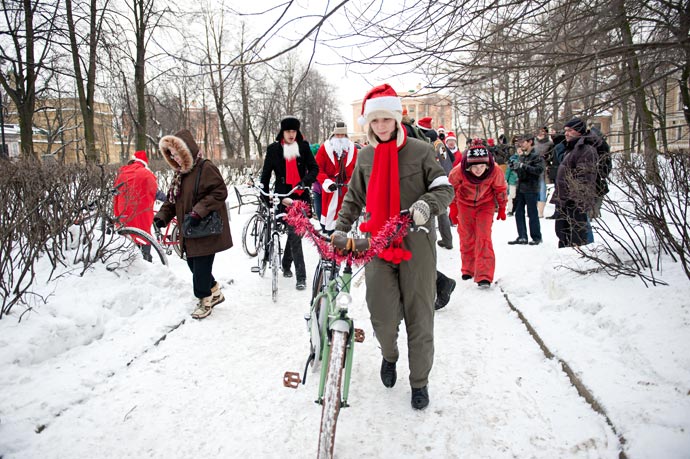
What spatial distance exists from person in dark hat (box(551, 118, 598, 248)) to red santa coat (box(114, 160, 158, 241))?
5.71m

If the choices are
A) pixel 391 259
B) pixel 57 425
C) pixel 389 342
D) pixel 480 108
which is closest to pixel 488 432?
pixel 389 342

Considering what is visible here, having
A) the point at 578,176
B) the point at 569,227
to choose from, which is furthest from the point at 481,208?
the point at 569,227

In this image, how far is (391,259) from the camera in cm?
279

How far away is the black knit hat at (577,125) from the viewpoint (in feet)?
14.6

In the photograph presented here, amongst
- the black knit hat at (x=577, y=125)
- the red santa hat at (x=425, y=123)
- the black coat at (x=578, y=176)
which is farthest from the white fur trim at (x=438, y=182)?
the red santa hat at (x=425, y=123)

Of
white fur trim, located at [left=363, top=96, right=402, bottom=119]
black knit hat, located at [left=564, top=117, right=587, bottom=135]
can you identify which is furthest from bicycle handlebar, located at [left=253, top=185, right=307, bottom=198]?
black knit hat, located at [left=564, top=117, right=587, bottom=135]

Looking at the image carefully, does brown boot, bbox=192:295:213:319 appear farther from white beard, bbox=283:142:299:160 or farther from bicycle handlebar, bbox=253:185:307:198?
white beard, bbox=283:142:299:160

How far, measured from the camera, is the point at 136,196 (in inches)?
251

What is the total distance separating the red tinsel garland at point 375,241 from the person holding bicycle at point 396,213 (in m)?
0.03

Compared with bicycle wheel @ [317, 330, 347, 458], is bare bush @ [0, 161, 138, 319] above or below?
above

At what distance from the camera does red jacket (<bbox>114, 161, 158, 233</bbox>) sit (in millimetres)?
6188

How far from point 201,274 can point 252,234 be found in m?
2.85

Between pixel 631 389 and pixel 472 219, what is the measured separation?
3128mm

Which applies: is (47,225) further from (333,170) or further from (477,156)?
(477,156)
